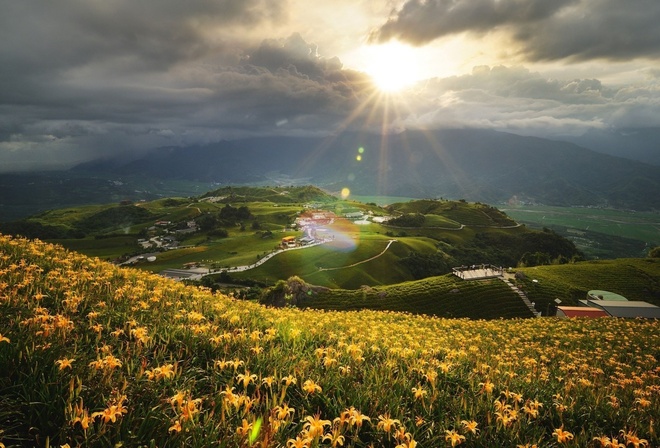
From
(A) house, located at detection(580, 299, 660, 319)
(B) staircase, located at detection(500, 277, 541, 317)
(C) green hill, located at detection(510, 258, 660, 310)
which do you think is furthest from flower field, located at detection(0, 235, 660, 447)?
(C) green hill, located at detection(510, 258, 660, 310)

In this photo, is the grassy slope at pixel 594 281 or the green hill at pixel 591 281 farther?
the grassy slope at pixel 594 281

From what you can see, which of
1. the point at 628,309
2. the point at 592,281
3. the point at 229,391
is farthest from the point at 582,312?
the point at 229,391

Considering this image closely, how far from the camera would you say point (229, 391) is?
14.4ft

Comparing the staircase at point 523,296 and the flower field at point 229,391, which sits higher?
the flower field at point 229,391

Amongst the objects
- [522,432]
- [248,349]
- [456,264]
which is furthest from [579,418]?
[456,264]

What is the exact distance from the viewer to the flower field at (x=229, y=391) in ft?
12.4

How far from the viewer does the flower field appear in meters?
3.79

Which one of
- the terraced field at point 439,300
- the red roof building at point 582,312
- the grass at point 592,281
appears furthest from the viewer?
the grass at point 592,281

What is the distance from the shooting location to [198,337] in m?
6.77

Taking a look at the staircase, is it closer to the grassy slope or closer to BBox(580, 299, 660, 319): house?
the grassy slope

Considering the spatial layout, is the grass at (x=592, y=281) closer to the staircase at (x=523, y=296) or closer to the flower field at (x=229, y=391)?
the staircase at (x=523, y=296)

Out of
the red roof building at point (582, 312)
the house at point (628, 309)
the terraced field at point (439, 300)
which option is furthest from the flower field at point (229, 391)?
the house at point (628, 309)

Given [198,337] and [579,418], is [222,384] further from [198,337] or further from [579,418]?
[579,418]

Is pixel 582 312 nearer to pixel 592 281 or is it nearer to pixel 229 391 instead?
pixel 592 281
